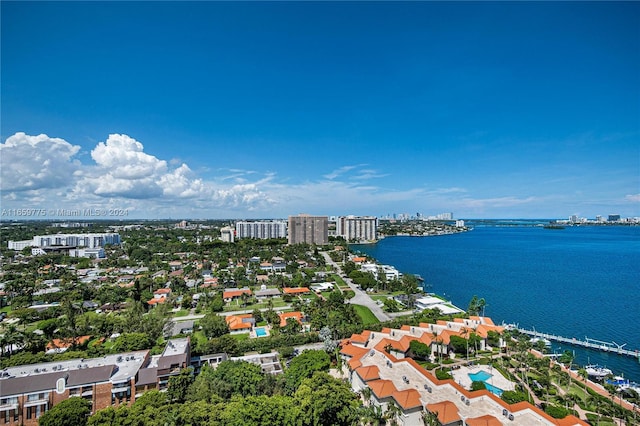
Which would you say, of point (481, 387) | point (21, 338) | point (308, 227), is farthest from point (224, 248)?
point (481, 387)

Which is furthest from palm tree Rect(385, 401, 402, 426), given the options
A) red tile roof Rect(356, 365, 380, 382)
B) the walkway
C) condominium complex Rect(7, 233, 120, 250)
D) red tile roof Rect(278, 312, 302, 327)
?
condominium complex Rect(7, 233, 120, 250)

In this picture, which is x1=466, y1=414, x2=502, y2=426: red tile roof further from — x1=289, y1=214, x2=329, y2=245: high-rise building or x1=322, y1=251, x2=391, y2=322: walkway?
x1=289, y1=214, x2=329, y2=245: high-rise building

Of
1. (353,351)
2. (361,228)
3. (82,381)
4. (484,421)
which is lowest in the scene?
(353,351)

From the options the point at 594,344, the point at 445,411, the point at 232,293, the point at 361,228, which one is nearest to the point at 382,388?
the point at 445,411

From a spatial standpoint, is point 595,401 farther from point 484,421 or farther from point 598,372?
point 484,421

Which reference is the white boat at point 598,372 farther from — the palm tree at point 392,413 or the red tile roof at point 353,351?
the palm tree at point 392,413

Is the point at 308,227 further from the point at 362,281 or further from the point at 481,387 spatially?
the point at 481,387
